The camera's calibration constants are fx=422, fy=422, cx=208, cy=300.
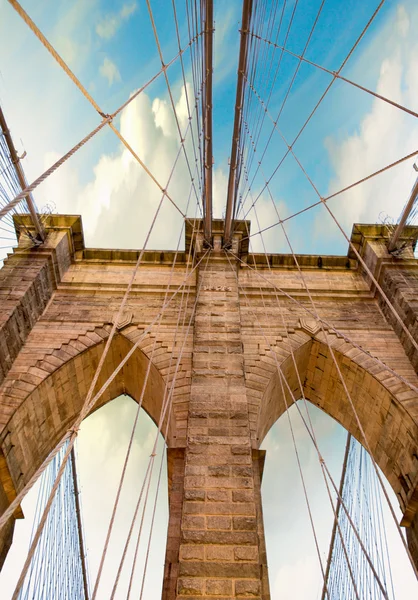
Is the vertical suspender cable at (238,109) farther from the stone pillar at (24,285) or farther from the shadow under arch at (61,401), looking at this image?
the stone pillar at (24,285)

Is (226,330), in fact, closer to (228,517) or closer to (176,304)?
(176,304)

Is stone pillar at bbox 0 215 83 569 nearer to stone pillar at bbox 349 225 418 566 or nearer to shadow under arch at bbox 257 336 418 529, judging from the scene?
shadow under arch at bbox 257 336 418 529

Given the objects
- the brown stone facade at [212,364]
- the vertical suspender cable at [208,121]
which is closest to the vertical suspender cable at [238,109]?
the vertical suspender cable at [208,121]

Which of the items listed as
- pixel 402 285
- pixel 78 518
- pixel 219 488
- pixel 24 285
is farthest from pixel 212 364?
pixel 78 518

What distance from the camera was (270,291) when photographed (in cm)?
881

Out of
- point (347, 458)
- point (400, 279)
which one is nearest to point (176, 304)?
point (400, 279)

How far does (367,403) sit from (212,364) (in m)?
3.08

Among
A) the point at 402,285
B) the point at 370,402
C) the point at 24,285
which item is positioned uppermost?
the point at 402,285

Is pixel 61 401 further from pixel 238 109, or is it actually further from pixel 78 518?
pixel 238 109

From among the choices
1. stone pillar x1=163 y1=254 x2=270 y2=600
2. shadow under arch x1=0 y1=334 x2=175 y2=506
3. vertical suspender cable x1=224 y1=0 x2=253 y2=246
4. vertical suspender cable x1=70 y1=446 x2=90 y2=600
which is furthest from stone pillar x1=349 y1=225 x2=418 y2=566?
vertical suspender cable x1=70 y1=446 x2=90 y2=600

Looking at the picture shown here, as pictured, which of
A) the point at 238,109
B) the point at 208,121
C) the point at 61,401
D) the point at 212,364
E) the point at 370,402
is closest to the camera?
the point at 212,364

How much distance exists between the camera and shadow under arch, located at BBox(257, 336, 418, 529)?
623 centimetres

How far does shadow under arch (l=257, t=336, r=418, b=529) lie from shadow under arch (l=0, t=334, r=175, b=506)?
226cm

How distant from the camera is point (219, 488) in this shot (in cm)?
422
